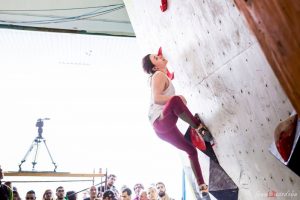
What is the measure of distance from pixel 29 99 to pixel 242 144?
5.14 meters

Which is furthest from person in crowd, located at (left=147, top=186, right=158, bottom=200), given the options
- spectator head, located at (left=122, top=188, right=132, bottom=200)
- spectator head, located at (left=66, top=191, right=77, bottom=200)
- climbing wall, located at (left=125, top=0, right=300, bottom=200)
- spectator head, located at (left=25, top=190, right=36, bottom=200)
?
climbing wall, located at (left=125, top=0, right=300, bottom=200)

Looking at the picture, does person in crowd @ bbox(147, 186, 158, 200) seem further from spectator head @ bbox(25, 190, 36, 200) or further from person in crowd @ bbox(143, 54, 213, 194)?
person in crowd @ bbox(143, 54, 213, 194)

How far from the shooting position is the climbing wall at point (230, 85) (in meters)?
1.46

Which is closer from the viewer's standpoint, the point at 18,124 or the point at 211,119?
the point at 211,119

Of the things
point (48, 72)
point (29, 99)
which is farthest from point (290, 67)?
point (29, 99)

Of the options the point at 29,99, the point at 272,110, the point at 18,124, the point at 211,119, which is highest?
the point at 29,99

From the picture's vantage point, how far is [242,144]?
1.82 m

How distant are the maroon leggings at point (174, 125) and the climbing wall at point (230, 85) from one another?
0.20 metres

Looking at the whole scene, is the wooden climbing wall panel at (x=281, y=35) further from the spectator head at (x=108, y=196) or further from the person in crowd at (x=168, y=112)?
the spectator head at (x=108, y=196)

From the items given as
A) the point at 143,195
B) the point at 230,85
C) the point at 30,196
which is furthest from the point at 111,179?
the point at 230,85

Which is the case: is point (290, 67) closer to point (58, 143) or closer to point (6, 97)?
point (58, 143)

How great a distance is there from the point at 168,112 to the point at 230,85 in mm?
459

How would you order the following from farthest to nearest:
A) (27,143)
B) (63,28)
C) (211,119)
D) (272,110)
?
1. (27,143)
2. (63,28)
3. (211,119)
4. (272,110)

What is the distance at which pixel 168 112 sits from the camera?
196 centimetres
